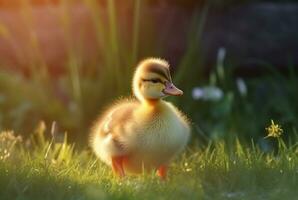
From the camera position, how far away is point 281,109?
865cm

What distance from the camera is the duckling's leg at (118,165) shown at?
532cm

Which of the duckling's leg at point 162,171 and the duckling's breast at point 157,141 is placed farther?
the duckling's leg at point 162,171

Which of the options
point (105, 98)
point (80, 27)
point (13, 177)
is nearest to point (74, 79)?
point (105, 98)

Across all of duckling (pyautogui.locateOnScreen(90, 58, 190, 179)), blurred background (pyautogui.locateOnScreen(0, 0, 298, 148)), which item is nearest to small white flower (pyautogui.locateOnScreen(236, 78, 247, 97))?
blurred background (pyautogui.locateOnScreen(0, 0, 298, 148))

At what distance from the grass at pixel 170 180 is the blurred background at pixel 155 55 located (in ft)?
7.21

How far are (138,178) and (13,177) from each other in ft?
2.15

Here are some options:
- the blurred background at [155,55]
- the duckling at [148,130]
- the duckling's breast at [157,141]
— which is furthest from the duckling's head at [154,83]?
the blurred background at [155,55]

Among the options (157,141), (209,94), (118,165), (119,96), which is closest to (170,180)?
(157,141)

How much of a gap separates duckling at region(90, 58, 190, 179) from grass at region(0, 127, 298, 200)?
85 mm

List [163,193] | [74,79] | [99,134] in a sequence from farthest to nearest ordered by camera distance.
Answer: [74,79] < [99,134] < [163,193]

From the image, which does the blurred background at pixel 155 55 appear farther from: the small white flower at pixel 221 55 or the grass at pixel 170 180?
the grass at pixel 170 180

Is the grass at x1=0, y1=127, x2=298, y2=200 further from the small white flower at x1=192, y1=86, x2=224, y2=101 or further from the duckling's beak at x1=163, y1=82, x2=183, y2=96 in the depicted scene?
the small white flower at x1=192, y1=86, x2=224, y2=101

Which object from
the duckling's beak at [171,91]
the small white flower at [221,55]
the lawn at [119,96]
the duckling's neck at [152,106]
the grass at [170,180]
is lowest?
the grass at [170,180]

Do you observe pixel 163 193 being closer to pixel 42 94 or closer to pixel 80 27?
pixel 42 94
